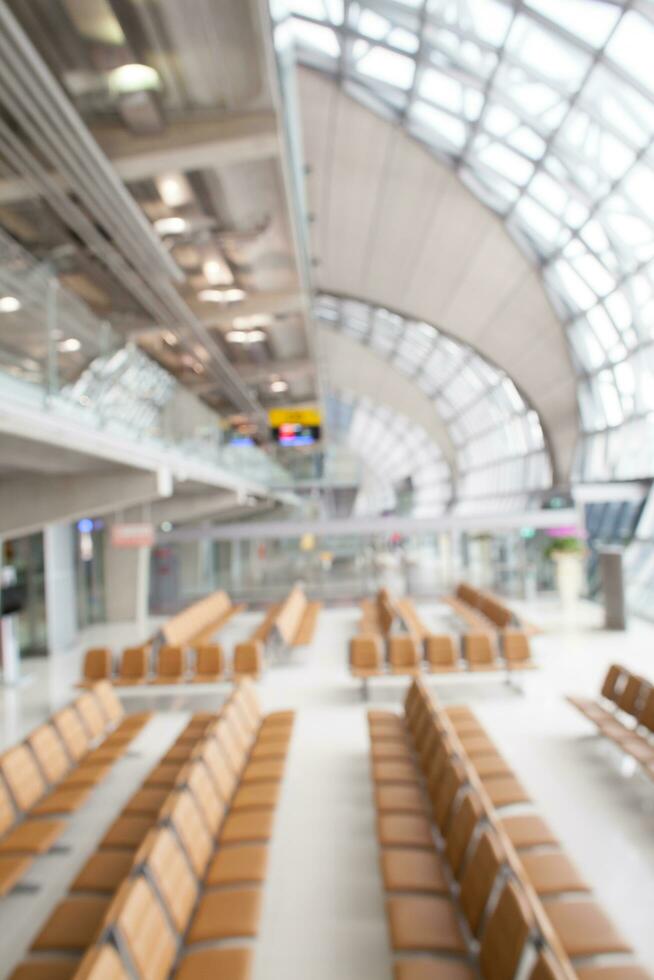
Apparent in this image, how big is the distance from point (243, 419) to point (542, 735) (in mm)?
15890

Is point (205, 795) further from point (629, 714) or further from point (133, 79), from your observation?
point (133, 79)

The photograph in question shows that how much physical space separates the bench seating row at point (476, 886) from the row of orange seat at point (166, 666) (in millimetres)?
4445

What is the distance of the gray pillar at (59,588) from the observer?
14.3 m

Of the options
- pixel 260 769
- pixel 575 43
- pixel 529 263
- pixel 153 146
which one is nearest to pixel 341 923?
pixel 260 769

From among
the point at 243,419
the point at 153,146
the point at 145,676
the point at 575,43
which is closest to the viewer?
the point at 153,146

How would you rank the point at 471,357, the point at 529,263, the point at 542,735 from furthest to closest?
the point at 471,357 → the point at 529,263 → the point at 542,735

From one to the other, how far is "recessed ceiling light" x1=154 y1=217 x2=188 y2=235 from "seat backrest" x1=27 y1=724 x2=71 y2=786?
30.6ft

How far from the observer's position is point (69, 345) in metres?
6.20

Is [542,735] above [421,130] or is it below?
below

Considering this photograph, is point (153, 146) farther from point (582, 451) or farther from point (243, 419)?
point (582, 451)

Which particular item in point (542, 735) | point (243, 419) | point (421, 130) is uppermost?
point (421, 130)

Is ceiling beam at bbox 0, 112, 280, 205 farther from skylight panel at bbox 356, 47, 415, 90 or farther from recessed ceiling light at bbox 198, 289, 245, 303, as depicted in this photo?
skylight panel at bbox 356, 47, 415, 90

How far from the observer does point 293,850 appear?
5.21 m

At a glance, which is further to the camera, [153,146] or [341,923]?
[153,146]
